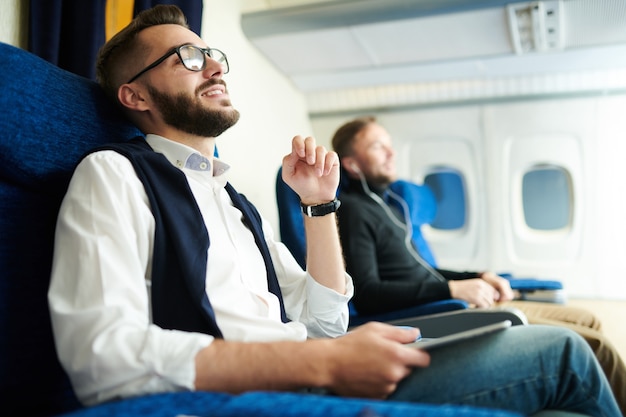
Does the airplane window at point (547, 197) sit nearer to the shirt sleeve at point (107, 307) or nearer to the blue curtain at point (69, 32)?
the blue curtain at point (69, 32)

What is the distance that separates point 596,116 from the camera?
3.65 meters

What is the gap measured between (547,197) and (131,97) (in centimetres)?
354

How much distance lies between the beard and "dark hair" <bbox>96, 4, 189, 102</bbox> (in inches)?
4.1

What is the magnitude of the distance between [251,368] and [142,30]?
3.39ft

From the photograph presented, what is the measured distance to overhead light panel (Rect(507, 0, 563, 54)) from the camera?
7.82 feet

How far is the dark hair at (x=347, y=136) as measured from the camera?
8.92ft

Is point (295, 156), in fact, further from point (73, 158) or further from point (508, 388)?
point (508, 388)

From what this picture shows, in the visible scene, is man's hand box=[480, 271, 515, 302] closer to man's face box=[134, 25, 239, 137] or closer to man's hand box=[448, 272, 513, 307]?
man's hand box=[448, 272, 513, 307]

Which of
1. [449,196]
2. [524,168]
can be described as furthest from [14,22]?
[524,168]

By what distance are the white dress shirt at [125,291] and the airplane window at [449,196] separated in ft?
10.5

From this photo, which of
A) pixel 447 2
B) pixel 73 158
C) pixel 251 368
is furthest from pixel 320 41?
pixel 251 368

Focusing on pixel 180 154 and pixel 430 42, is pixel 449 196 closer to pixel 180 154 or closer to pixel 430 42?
pixel 430 42

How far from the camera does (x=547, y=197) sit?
3.97 metres

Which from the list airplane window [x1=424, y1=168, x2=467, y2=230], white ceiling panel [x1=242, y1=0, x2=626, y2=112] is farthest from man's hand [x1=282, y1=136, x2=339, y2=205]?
airplane window [x1=424, y1=168, x2=467, y2=230]
